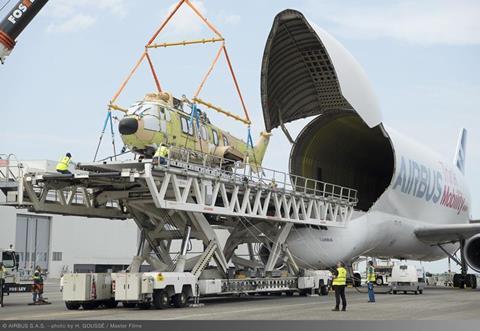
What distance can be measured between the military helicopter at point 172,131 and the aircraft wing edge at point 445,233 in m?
13.0

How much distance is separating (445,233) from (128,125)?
2077cm

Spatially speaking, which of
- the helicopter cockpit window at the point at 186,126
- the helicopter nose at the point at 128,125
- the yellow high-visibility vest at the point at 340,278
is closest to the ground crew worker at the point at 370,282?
the yellow high-visibility vest at the point at 340,278

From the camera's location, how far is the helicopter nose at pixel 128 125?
22.1 metres

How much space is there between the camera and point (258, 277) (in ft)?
87.9

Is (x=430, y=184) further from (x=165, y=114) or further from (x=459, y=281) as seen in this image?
(x=165, y=114)

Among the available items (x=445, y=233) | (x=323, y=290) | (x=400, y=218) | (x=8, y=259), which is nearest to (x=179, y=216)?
(x=323, y=290)

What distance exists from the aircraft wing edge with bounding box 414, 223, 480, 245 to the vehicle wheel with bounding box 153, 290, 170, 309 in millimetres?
19001

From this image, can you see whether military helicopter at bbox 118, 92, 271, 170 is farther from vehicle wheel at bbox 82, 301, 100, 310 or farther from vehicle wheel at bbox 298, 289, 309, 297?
vehicle wheel at bbox 298, 289, 309, 297

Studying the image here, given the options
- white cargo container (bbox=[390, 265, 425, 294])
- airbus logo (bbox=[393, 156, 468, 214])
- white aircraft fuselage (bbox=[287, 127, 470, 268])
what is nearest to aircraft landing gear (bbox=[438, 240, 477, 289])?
white aircraft fuselage (bbox=[287, 127, 470, 268])

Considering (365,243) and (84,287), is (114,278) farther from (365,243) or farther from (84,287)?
(365,243)

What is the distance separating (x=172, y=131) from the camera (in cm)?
2353

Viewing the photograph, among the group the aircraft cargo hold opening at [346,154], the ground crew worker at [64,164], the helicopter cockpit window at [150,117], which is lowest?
the ground crew worker at [64,164]

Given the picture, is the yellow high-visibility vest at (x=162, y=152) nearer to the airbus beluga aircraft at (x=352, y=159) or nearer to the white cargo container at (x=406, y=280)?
the airbus beluga aircraft at (x=352, y=159)

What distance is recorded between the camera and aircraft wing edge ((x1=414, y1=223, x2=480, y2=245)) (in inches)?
1369
